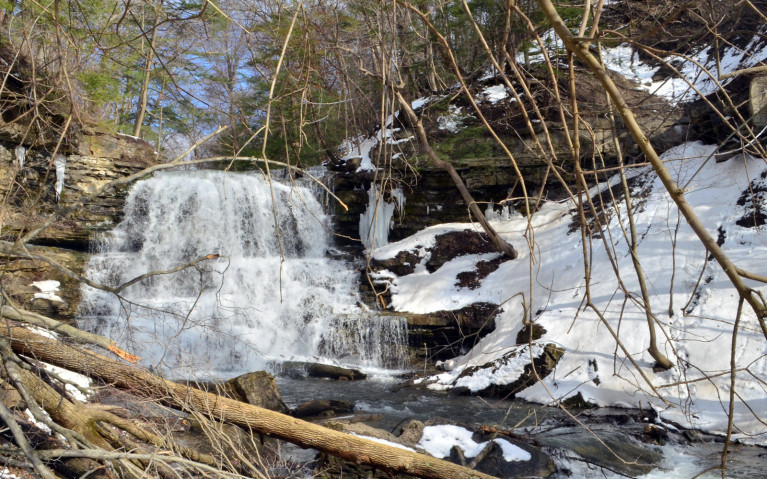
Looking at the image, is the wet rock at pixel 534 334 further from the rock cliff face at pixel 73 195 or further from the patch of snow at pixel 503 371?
the rock cliff face at pixel 73 195

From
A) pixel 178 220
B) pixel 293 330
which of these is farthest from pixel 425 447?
pixel 178 220

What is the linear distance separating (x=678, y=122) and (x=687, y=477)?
996 centimetres

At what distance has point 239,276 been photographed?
12.8 metres

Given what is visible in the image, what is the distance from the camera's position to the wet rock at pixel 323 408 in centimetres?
744

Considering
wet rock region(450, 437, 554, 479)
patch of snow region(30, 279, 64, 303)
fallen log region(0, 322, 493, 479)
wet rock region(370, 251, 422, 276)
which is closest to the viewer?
fallen log region(0, 322, 493, 479)

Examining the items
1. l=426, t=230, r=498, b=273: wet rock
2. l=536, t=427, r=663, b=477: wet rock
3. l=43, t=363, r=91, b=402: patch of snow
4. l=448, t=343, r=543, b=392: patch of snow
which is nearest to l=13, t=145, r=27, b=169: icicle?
l=43, t=363, r=91, b=402: patch of snow

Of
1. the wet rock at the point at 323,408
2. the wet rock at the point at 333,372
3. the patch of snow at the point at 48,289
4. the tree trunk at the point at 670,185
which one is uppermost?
the tree trunk at the point at 670,185

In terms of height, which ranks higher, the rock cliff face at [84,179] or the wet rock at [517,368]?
the rock cliff face at [84,179]

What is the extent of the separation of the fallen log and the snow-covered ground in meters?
2.21

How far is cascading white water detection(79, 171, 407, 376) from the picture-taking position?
11164 millimetres

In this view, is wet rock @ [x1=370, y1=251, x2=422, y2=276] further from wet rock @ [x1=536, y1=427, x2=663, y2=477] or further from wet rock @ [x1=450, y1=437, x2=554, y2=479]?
wet rock @ [x1=450, y1=437, x2=554, y2=479]

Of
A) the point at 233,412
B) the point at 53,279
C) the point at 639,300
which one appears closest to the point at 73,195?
the point at 53,279

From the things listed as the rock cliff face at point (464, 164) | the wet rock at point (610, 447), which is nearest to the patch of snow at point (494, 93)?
the rock cliff face at point (464, 164)

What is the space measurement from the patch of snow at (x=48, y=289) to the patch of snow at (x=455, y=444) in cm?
847
